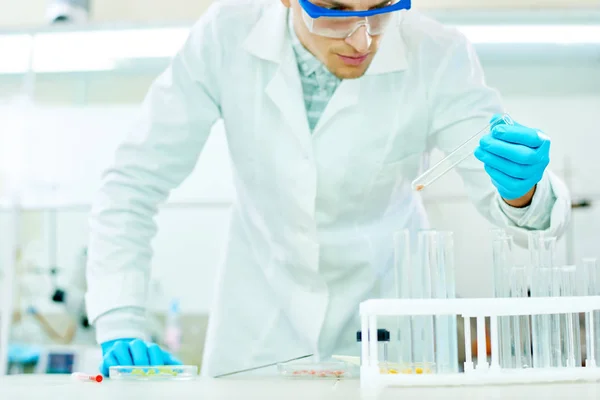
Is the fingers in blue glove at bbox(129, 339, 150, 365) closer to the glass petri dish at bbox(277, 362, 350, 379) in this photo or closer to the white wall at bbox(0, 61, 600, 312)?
the glass petri dish at bbox(277, 362, 350, 379)

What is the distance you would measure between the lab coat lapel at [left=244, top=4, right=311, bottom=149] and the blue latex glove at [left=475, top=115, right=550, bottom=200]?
0.51 meters

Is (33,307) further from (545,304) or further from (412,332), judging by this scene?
(545,304)

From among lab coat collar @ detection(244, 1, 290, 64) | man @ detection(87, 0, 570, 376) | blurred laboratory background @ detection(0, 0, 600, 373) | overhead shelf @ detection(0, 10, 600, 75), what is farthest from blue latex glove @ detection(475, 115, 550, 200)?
blurred laboratory background @ detection(0, 0, 600, 373)

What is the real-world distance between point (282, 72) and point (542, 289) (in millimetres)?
863

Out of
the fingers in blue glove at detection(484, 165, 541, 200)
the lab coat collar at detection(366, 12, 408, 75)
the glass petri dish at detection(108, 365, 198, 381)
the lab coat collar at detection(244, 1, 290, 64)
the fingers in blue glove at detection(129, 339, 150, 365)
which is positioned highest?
the lab coat collar at detection(244, 1, 290, 64)

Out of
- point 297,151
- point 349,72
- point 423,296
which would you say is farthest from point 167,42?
point 423,296

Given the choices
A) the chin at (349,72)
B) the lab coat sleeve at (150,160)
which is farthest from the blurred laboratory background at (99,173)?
the chin at (349,72)

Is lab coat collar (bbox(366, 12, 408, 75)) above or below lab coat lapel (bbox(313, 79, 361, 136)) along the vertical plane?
above

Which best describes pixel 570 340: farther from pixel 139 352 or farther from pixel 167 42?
pixel 167 42

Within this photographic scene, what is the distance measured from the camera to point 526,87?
3299 mm

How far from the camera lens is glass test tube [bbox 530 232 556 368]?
1156mm

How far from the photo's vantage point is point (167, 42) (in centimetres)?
304

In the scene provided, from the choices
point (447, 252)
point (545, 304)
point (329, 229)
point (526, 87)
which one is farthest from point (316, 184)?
point (526, 87)

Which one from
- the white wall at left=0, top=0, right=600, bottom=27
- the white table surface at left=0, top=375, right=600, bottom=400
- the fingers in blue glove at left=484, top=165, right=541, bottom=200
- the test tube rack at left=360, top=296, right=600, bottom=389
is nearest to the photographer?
the white table surface at left=0, top=375, right=600, bottom=400
